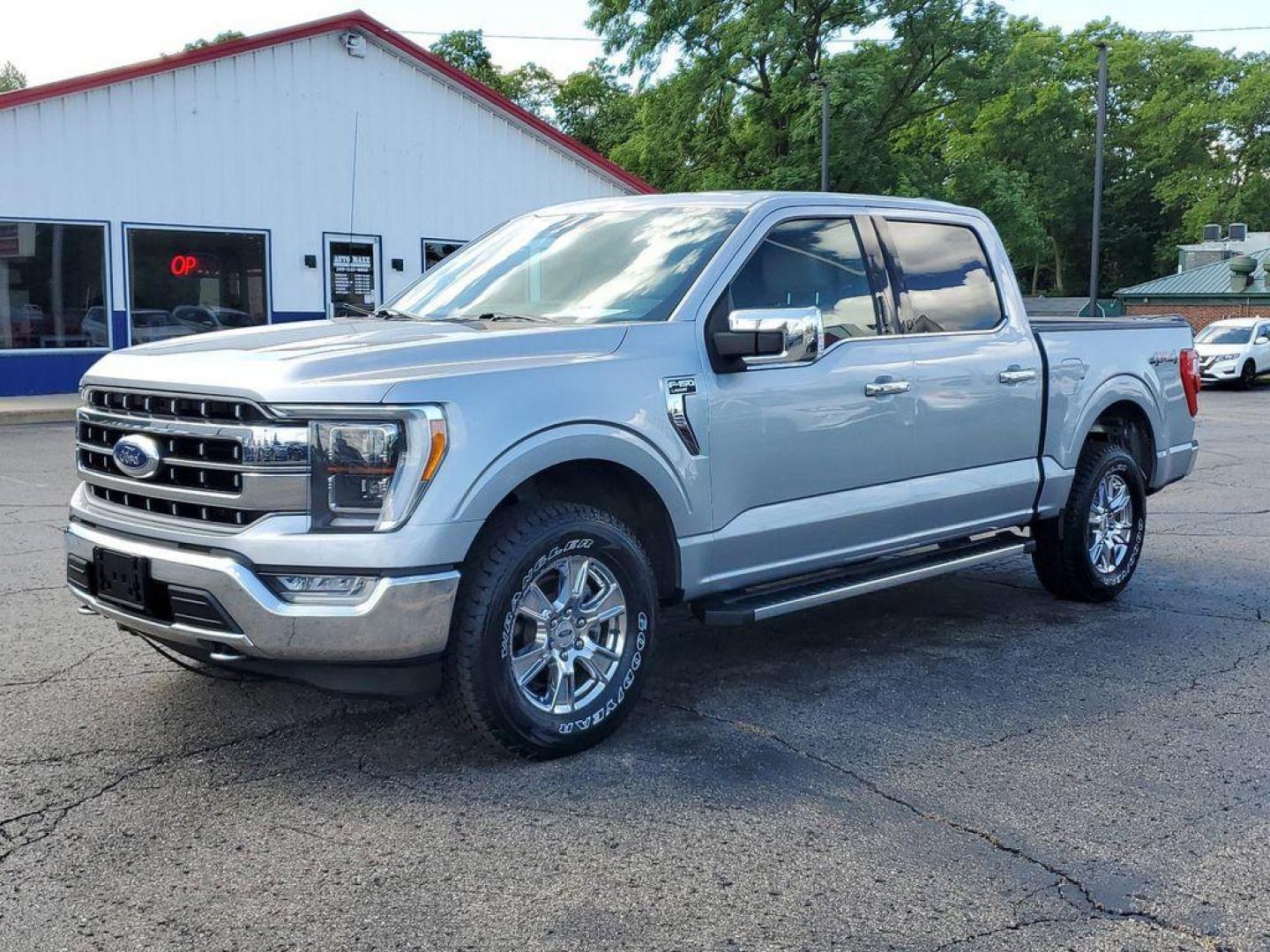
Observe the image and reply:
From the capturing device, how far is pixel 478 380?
13.6 feet

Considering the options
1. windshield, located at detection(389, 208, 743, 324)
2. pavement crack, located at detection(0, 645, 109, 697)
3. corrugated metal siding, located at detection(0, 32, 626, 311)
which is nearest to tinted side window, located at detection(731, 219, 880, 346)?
windshield, located at detection(389, 208, 743, 324)

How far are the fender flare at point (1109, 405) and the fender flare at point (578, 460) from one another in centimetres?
269

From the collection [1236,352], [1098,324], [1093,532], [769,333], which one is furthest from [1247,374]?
[769,333]

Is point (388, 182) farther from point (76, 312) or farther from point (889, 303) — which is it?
point (889, 303)

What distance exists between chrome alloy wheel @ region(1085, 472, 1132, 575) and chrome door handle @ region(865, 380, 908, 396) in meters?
1.75

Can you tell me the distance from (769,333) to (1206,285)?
50323mm

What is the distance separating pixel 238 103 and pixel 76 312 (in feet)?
13.5

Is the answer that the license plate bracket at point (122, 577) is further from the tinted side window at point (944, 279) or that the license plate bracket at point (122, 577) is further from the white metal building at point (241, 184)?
the white metal building at point (241, 184)

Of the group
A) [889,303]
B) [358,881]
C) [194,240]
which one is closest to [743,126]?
[194,240]

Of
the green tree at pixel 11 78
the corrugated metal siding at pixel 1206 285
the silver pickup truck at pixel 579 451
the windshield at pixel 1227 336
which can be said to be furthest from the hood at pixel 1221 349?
the green tree at pixel 11 78

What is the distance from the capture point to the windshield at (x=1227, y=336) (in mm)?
29078

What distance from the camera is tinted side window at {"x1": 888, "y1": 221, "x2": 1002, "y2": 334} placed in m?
5.88

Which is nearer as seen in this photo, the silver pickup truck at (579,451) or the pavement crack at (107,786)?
the pavement crack at (107,786)

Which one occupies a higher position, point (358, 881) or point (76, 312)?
point (76, 312)
